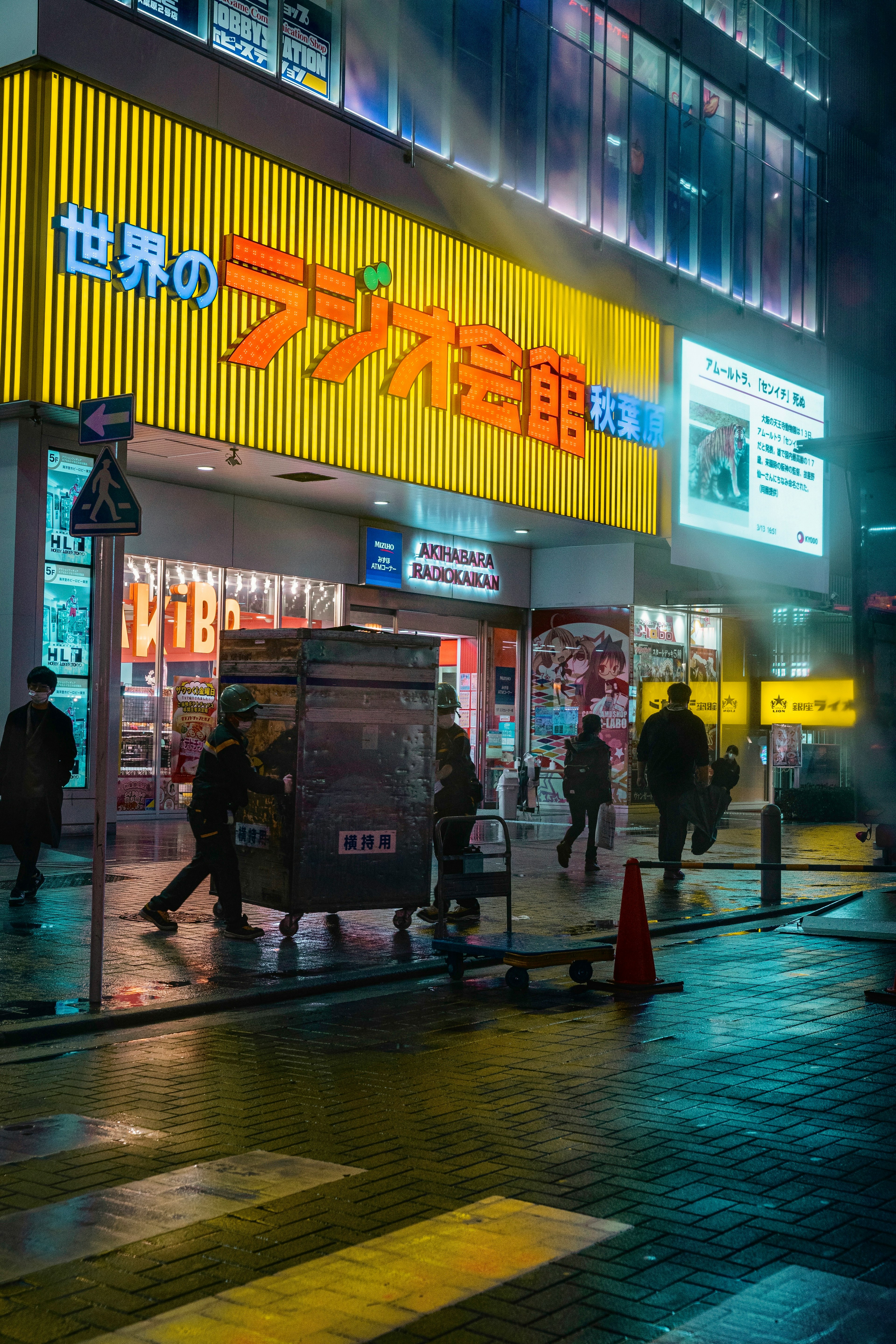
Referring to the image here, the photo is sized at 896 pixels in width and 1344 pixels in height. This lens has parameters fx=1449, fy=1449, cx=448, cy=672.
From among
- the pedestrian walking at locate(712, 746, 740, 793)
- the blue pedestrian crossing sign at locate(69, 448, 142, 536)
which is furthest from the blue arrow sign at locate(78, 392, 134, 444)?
the pedestrian walking at locate(712, 746, 740, 793)

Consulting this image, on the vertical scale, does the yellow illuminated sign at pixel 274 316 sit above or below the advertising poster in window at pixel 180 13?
below

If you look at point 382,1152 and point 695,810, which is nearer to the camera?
point 382,1152

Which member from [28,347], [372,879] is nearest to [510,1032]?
[372,879]

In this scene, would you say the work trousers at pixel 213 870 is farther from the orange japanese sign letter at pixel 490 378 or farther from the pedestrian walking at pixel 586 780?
the orange japanese sign letter at pixel 490 378

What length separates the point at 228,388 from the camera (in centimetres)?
1792

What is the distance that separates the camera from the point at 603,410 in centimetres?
2486

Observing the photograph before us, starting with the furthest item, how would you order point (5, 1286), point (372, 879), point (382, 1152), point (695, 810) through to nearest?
point (695, 810) < point (372, 879) < point (382, 1152) < point (5, 1286)

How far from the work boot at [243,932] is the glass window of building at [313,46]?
12748 millimetres

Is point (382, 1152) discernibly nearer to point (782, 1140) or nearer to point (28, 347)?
point (782, 1140)

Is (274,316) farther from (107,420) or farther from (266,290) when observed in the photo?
(107,420)

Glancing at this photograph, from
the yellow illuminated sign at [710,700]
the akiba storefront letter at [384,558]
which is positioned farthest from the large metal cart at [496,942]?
the yellow illuminated sign at [710,700]

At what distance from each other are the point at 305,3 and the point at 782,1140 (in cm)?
1771

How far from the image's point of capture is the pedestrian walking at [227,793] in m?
10.3

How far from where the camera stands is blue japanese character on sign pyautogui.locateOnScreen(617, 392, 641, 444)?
25.4 metres
